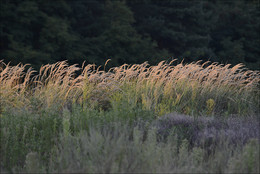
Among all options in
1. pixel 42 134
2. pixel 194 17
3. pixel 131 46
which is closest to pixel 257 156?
pixel 42 134

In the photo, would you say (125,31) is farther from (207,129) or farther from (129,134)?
(129,134)

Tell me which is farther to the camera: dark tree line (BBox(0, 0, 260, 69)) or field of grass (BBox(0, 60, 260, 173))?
dark tree line (BBox(0, 0, 260, 69))

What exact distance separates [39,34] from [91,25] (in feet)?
13.0

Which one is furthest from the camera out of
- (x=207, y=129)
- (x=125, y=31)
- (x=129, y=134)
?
(x=125, y=31)

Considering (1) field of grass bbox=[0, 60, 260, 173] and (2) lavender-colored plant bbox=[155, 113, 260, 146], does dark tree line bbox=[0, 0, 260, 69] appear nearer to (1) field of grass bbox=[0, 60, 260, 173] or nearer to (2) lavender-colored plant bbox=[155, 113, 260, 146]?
(1) field of grass bbox=[0, 60, 260, 173]

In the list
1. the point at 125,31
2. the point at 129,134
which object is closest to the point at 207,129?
the point at 129,134

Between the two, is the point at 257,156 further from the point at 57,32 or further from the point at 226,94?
the point at 57,32

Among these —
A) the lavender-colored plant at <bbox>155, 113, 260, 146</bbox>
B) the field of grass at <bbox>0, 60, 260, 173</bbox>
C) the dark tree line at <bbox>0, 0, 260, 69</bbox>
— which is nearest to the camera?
the field of grass at <bbox>0, 60, 260, 173</bbox>

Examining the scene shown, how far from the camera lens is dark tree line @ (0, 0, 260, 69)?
1497cm

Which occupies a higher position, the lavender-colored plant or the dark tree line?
the dark tree line

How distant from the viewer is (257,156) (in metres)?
3.23

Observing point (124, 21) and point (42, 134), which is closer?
point (42, 134)

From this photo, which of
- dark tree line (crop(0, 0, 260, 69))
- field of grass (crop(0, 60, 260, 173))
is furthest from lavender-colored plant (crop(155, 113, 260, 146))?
dark tree line (crop(0, 0, 260, 69))

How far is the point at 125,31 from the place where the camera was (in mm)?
17969
